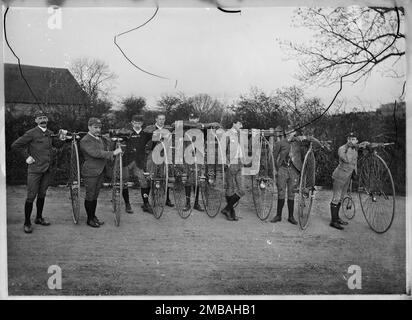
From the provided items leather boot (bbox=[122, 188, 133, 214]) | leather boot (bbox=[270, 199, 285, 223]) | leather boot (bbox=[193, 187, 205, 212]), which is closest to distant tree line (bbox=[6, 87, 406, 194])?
leather boot (bbox=[270, 199, 285, 223])

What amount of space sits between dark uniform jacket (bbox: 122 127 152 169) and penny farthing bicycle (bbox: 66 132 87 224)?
486 millimetres

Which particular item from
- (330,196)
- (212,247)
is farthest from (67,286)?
(330,196)

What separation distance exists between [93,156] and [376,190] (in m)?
3.08

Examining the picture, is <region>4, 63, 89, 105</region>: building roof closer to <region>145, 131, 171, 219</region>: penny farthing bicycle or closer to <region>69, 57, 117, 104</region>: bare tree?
<region>69, 57, 117, 104</region>: bare tree

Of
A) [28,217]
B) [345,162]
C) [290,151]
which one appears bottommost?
[28,217]

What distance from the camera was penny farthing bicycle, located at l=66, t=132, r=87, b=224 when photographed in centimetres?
507

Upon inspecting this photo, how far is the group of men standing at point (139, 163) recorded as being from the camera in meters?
5.08

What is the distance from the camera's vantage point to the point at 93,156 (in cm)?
510

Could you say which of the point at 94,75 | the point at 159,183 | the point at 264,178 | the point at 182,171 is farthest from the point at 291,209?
the point at 94,75

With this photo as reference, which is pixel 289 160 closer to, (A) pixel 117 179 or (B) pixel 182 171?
(B) pixel 182 171

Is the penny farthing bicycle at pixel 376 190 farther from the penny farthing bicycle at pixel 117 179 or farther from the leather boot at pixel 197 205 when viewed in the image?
the penny farthing bicycle at pixel 117 179

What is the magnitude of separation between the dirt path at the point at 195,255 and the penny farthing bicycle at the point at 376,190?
0.27 ft

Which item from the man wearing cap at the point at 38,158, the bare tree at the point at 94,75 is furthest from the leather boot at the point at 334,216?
the man wearing cap at the point at 38,158

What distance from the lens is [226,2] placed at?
486 centimetres
